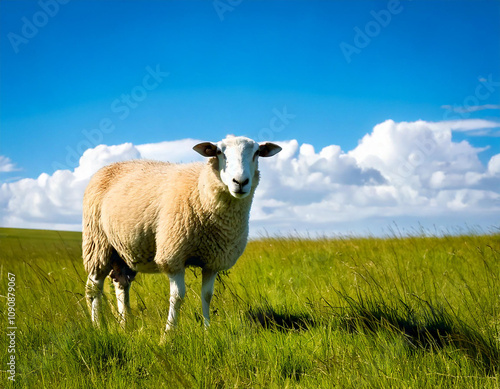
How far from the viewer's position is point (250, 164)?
4.75m

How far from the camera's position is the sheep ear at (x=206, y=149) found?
4.86 metres

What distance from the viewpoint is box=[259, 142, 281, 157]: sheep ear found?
505cm

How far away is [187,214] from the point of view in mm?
5031

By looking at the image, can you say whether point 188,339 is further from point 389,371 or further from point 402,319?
point 402,319

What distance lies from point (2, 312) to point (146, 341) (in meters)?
2.39

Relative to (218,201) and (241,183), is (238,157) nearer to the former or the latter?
(241,183)

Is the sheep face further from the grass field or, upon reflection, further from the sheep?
the grass field

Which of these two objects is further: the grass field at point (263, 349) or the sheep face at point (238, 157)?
the sheep face at point (238, 157)

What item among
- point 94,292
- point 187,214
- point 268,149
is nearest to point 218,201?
point 187,214

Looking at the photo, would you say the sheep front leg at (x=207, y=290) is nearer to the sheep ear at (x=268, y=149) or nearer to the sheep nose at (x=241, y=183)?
the sheep nose at (x=241, y=183)

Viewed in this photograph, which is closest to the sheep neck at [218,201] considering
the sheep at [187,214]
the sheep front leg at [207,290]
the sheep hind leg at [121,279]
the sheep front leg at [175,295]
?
the sheep at [187,214]

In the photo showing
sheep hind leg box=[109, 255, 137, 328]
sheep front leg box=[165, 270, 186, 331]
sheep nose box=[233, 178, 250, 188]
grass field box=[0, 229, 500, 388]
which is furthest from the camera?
sheep hind leg box=[109, 255, 137, 328]

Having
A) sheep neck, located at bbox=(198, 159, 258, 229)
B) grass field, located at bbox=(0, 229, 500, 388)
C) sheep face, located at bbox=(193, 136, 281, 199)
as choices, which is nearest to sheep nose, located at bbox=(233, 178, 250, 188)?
sheep face, located at bbox=(193, 136, 281, 199)

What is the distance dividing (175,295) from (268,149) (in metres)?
1.89
